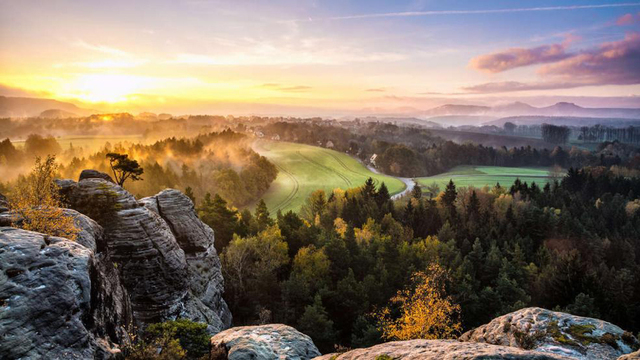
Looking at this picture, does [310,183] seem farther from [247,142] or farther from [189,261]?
[189,261]

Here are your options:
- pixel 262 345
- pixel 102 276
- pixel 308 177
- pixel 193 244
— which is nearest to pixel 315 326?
pixel 193 244

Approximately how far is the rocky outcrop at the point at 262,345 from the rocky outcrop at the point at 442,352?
3.87 meters

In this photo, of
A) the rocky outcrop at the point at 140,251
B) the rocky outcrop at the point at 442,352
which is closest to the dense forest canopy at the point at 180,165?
the rocky outcrop at the point at 140,251

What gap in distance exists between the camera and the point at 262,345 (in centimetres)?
1959

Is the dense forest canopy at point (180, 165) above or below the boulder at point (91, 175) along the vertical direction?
below

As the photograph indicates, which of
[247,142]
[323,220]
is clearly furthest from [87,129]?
[323,220]

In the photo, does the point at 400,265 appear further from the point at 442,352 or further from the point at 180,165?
the point at 180,165

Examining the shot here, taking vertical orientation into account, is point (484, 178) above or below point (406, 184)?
above

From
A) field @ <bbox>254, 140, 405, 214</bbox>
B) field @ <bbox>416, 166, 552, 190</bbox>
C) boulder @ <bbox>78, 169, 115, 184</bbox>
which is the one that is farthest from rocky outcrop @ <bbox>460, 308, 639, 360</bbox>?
field @ <bbox>416, 166, 552, 190</bbox>

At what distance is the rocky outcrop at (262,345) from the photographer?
1862cm

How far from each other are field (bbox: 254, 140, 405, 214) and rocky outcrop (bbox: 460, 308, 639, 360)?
324ft

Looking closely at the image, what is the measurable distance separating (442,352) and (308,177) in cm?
14655

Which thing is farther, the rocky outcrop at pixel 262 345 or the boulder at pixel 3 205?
the boulder at pixel 3 205

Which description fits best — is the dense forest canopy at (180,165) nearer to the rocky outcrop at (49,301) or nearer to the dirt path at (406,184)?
the dirt path at (406,184)
